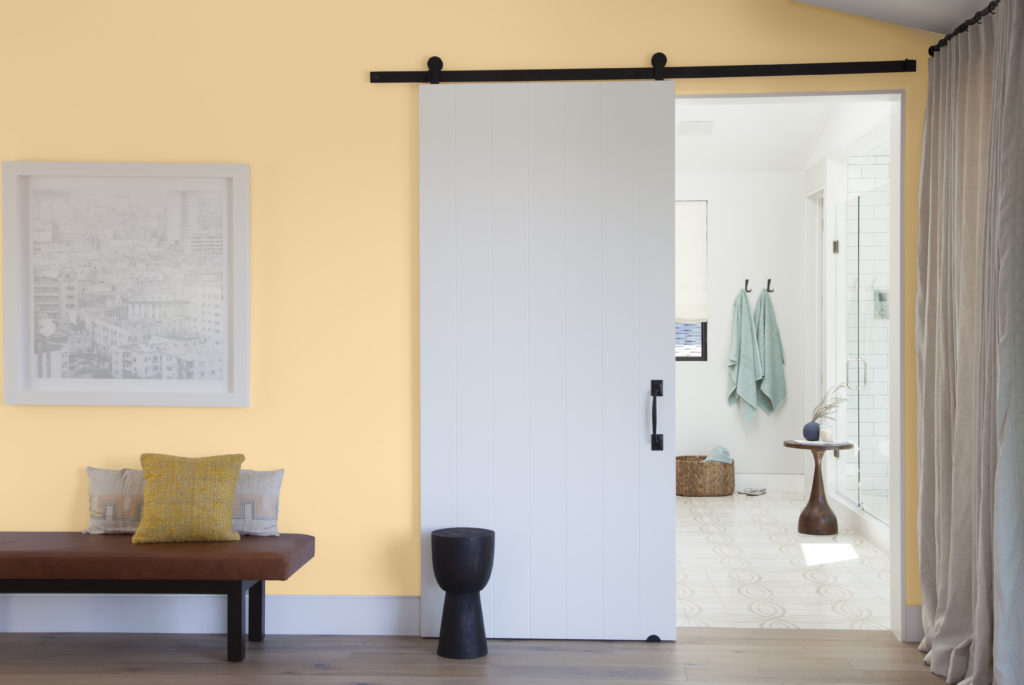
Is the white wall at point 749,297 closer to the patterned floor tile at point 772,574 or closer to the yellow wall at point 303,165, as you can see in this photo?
the patterned floor tile at point 772,574

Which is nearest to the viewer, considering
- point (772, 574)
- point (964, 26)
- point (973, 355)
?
point (973, 355)

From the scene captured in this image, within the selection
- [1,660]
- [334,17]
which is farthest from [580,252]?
[1,660]

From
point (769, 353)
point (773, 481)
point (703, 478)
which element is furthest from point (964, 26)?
point (773, 481)

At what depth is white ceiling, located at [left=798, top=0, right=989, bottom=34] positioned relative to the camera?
338 cm

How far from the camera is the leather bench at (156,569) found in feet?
11.0

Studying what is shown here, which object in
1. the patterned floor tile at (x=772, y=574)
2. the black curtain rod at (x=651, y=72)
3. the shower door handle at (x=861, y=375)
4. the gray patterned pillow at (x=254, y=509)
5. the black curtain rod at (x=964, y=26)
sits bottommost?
the patterned floor tile at (x=772, y=574)

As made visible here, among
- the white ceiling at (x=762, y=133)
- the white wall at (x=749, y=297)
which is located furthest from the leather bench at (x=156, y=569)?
the white wall at (x=749, y=297)

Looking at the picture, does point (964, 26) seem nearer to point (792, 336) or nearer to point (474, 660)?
point (474, 660)

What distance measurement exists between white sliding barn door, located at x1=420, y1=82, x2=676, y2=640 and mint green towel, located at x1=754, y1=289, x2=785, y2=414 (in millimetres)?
3620

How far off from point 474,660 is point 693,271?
4.54 meters

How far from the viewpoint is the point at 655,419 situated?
3.70 metres

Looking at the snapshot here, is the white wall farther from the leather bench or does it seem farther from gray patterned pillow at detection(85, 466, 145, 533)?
gray patterned pillow at detection(85, 466, 145, 533)

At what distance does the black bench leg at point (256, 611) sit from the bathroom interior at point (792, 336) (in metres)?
1.77

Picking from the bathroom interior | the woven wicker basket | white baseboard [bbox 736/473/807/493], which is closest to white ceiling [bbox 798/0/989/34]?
the bathroom interior
